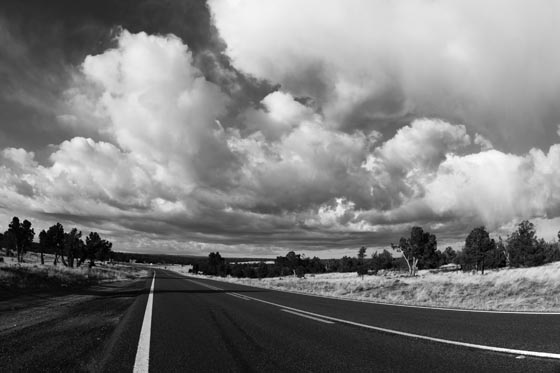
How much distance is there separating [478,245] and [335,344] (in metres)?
72.2

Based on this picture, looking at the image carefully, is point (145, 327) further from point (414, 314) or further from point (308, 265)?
point (308, 265)

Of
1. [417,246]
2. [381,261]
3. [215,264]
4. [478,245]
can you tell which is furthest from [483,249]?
[215,264]

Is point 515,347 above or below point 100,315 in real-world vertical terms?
above

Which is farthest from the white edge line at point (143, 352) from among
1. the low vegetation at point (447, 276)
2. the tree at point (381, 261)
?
the tree at point (381, 261)

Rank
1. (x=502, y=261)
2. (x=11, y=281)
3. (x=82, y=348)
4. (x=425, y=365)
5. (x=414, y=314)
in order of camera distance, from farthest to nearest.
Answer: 1. (x=502, y=261)
2. (x=11, y=281)
3. (x=414, y=314)
4. (x=82, y=348)
5. (x=425, y=365)

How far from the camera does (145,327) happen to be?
9.55 m

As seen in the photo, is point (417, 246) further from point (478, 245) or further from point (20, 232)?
point (20, 232)

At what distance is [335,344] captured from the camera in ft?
23.3

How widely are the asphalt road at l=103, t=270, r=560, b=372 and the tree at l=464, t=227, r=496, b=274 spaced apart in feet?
217

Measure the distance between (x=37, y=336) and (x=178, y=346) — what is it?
3497 millimetres

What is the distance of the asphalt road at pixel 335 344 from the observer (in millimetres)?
5465

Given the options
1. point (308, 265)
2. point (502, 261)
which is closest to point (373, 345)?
point (502, 261)

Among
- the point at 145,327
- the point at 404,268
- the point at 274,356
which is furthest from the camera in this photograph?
the point at 404,268

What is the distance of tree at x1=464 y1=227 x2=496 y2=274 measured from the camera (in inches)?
2719
